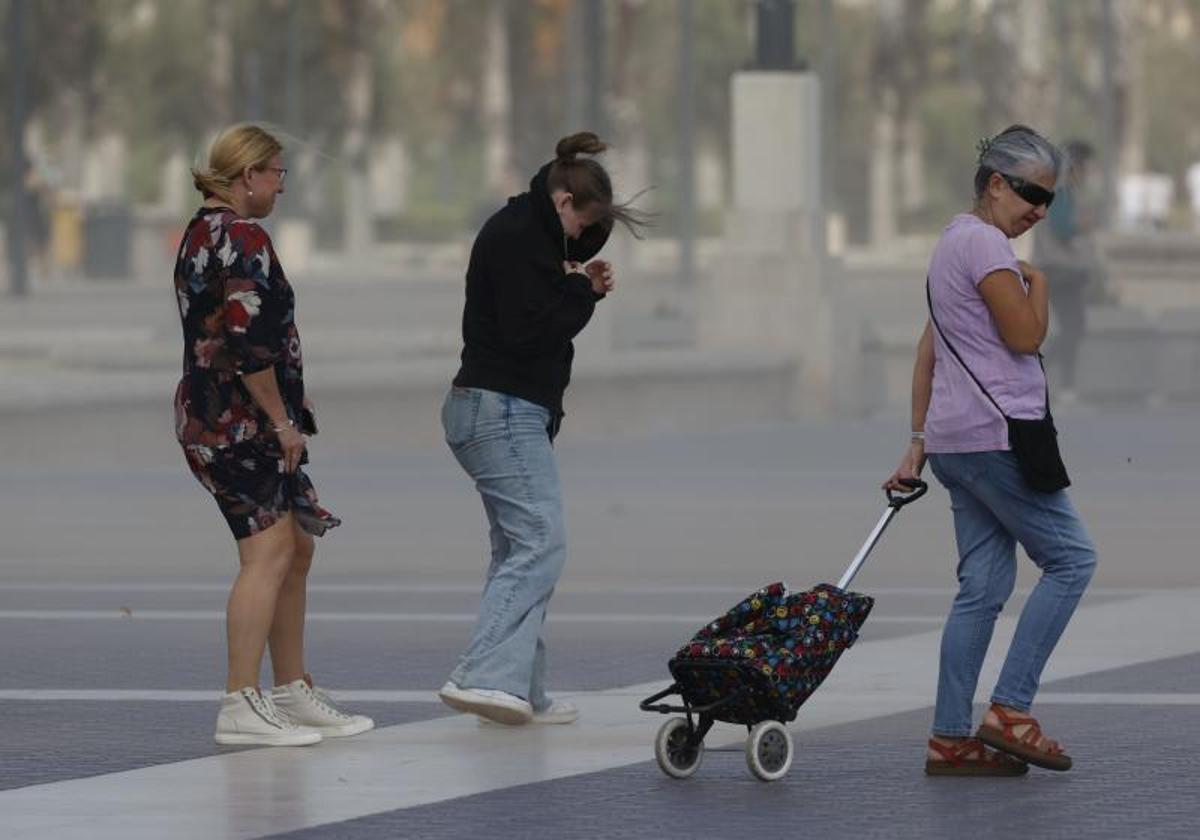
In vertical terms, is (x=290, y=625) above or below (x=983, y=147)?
below

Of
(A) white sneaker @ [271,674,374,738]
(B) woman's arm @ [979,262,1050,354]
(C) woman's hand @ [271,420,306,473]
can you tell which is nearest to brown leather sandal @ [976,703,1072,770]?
(B) woman's arm @ [979,262,1050,354]

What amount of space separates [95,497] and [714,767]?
30.5 feet

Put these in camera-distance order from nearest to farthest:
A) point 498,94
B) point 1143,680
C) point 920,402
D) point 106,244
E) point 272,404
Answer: point 920,402
point 272,404
point 1143,680
point 106,244
point 498,94

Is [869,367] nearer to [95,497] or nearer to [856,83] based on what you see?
[95,497]

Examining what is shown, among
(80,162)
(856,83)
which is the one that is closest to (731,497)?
(80,162)

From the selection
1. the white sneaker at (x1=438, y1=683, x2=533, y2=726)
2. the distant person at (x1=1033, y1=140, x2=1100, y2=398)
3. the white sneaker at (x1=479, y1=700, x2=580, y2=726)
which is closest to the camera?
the white sneaker at (x1=438, y1=683, x2=533, y2=726)

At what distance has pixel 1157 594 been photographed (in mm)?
13133

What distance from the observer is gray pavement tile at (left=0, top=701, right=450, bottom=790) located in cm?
895

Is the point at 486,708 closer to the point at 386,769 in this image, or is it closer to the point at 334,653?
the point at 386,769

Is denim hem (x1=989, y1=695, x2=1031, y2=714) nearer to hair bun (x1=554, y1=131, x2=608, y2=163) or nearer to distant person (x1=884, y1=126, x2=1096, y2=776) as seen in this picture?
distant person (x1=884, y1=126, x2=1096, y2=776)

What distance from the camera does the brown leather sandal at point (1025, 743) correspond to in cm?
866

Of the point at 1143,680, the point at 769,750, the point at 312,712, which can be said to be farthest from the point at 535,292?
the point at 1143,680

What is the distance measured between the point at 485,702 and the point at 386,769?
0.59 m

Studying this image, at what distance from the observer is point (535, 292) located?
30.3 feet
